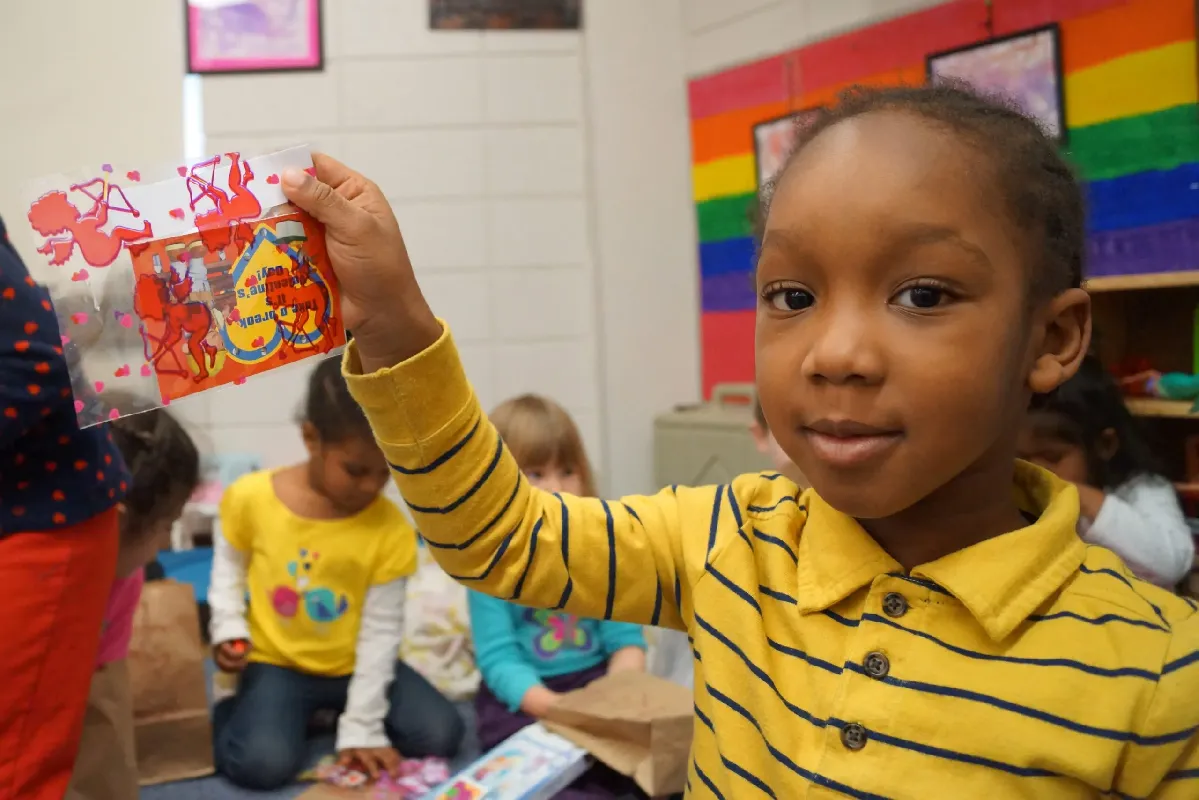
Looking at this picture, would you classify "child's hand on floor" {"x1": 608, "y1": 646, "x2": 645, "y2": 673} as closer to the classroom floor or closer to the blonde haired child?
the blonde haired child

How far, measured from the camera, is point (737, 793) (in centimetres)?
58

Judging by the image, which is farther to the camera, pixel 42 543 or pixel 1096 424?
pixel 1096 424

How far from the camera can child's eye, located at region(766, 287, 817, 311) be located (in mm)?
536

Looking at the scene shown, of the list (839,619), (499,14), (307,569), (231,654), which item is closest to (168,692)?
(231,654)

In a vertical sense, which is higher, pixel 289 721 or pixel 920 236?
pixel 920 236

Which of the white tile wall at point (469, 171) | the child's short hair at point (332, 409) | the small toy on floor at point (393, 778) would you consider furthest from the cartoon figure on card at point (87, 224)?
the white tile wall at point (469, 171)

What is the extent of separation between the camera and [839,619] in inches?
22.3

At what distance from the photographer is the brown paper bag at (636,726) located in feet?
3.58

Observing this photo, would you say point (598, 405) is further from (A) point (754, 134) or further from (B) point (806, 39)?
(B) point (806, 39)

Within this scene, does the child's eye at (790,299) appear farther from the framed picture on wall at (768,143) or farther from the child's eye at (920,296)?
the framed picture on wall at (768,143)

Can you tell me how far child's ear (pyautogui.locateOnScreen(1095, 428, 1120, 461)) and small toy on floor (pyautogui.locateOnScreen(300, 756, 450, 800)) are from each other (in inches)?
41.3

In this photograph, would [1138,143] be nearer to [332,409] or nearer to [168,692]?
[332,409]

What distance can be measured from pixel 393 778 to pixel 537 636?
0.29 meters

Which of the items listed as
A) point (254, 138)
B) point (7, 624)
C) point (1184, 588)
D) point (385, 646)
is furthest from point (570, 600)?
point (254, 138)
